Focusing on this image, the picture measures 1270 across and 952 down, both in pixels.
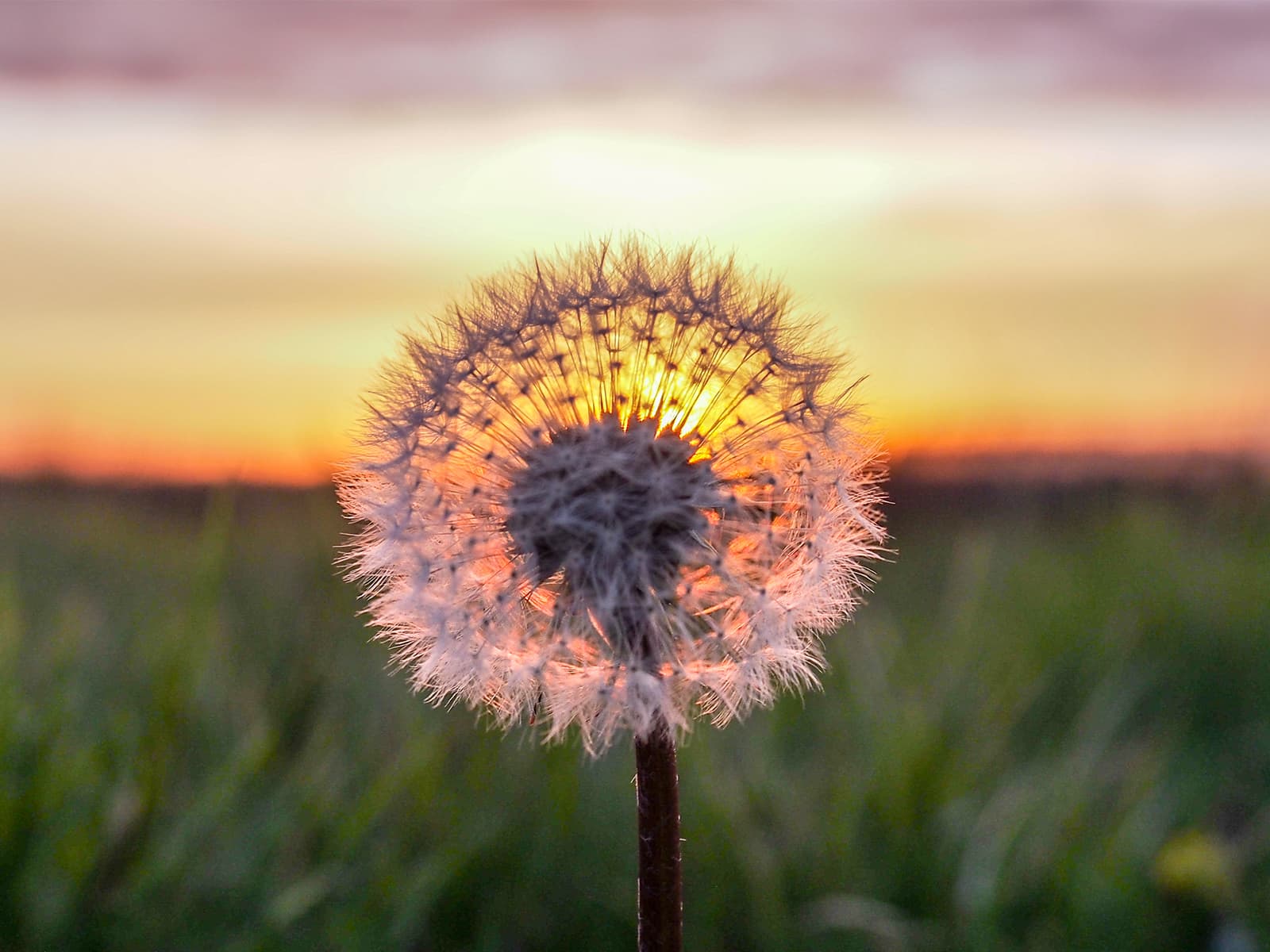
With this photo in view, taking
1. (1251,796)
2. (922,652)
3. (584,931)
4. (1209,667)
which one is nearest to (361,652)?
(584,931)

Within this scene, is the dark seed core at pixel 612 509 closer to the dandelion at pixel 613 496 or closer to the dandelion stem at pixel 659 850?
the dandelion at pixel 613 496

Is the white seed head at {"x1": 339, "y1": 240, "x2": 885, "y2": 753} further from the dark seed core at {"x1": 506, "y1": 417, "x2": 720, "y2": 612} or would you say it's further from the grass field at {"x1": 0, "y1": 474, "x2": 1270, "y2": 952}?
the grass field at {"x1": 0, "y1": 474, "x2": 1270, "y2": 952}

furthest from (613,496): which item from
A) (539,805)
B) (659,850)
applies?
(539,805)

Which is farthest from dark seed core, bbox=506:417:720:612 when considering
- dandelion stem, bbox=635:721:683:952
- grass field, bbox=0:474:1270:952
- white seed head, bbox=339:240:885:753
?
grass field, bbox=0:474:1270:952

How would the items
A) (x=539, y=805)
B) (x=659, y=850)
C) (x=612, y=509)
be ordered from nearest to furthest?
(x=659, y=850), (x=612, y=509), (x=539, y=805)

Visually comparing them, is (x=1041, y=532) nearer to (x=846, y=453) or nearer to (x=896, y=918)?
(x=896, y=918)

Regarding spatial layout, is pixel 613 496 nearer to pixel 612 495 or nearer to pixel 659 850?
pixel 612 495
